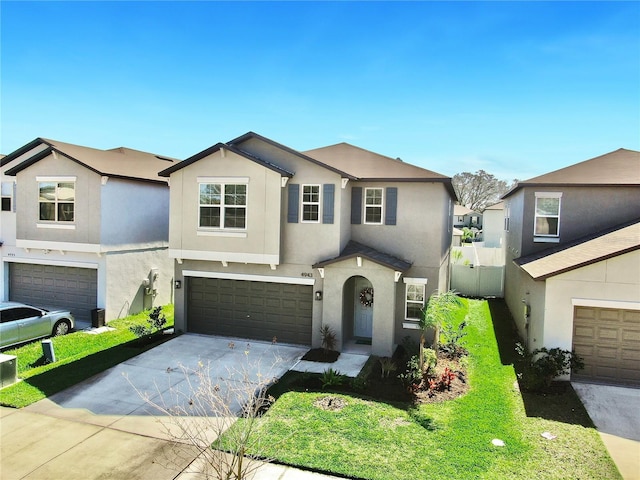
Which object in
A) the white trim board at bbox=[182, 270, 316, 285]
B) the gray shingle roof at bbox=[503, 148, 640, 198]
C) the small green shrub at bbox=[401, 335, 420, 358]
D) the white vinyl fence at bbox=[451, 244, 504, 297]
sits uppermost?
the gray shingle roof at bbox=[503, 148, 640, 198]

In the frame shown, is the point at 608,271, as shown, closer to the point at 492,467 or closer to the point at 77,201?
the point at 492,467

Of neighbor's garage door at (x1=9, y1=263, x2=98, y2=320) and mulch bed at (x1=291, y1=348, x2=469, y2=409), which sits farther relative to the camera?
neighbor's garage door at (x1=9, y1=263, x2=98, y2=320)

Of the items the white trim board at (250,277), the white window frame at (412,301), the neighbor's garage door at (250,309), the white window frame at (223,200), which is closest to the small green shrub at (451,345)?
the white window frame at (412,301)

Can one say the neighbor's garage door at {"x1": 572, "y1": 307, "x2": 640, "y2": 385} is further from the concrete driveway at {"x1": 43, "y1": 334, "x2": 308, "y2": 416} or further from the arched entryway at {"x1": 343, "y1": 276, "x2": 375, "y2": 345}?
the concrete driveway at {"x1": 43, "y1": 334, "x2": 308, "y2": 416}

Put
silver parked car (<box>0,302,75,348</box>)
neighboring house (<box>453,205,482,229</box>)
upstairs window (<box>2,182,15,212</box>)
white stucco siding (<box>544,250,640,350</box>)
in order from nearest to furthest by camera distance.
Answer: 1. white stucco siding (<box>544,250,640,350</box>)
2. silver parked car (<box>0,302,75,348</box>)
3. upstairs window (<box>2,182,15,212</box>)
4. neighboring house (<box>453,205,482,229</box>)

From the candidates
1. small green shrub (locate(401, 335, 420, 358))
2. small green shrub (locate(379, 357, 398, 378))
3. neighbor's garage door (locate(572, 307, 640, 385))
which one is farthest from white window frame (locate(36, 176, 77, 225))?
neighbor's garage door (locate(572, 307, 640, 385))

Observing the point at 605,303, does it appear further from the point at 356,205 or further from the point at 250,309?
the point at 250,309

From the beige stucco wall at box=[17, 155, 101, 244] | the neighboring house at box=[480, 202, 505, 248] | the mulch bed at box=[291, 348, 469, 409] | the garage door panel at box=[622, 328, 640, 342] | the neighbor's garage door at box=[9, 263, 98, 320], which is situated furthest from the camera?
the neighboring house at box=[480, 202, 505, 248]
